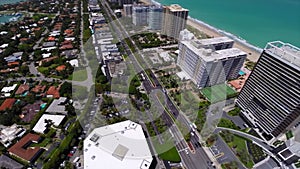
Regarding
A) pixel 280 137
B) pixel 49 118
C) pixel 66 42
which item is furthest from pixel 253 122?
pixel 66 42

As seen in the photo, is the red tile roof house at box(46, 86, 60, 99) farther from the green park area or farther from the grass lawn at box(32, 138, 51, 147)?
the green park area

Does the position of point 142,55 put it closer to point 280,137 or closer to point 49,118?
point 49,118

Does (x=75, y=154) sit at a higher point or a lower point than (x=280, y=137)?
lower

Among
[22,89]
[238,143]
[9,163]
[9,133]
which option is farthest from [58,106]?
[238,143]

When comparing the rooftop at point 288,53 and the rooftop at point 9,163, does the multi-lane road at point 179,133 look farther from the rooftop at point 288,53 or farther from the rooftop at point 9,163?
the rooftop at point 9,163

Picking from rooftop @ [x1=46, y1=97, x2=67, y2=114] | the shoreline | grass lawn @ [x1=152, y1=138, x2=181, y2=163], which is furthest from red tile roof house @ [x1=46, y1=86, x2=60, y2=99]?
the shoreline

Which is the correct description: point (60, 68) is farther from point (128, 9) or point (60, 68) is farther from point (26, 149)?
point (128, 9)

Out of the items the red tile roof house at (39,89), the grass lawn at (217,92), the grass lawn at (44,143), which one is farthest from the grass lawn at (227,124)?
the red tile roof house at (39,89)
